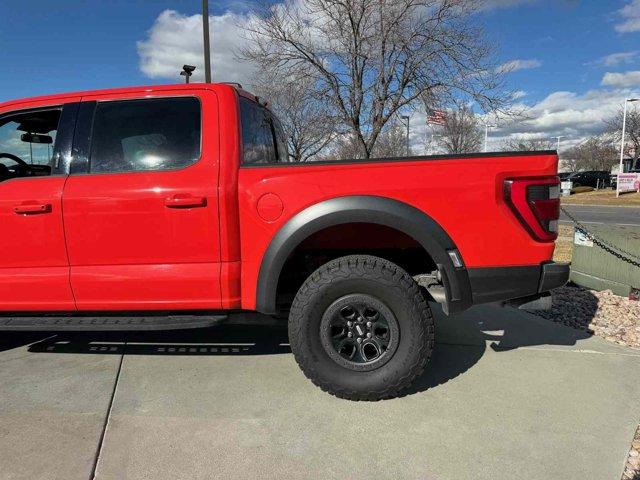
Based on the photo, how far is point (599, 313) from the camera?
4.87m

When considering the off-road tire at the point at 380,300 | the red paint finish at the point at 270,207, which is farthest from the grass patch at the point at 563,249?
the red paint finish at the point at 270,207

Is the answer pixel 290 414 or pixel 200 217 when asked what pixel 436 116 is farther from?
pixel 290 414

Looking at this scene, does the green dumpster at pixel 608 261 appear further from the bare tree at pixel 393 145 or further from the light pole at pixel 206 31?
the bare tree at pixel 393 145

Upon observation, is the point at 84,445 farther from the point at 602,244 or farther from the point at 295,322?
the point at 602,244

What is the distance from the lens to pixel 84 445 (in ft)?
8.50

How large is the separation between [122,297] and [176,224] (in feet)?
2.10

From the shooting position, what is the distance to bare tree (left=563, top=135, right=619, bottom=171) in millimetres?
55031

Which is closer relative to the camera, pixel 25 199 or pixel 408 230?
pixel 408 230

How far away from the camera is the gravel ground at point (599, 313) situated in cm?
432

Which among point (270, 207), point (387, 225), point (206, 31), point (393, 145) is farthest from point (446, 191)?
point (393, 145)

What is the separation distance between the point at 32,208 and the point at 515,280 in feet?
10.2

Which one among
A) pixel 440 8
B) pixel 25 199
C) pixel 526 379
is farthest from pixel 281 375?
pixel 440 8

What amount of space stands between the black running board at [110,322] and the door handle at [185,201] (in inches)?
29.4

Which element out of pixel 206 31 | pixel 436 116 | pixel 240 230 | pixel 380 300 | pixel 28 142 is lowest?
pixel 380 300
